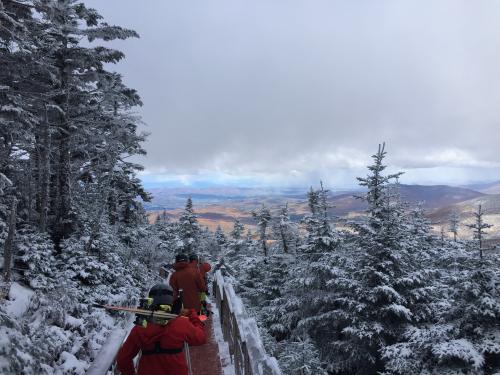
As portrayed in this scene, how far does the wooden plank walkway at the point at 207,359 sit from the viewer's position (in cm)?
804

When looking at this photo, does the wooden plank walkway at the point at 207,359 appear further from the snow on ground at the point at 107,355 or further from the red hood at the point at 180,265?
the snow on ground at the point at 107,355

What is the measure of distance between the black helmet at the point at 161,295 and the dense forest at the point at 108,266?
4.75 ft

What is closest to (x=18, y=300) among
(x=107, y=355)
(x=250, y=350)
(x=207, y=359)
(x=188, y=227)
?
(x=207, y=359)

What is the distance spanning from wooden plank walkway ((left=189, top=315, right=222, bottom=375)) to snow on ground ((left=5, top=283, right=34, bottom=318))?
410 centimetres

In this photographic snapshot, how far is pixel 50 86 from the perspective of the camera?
15391 millimetres

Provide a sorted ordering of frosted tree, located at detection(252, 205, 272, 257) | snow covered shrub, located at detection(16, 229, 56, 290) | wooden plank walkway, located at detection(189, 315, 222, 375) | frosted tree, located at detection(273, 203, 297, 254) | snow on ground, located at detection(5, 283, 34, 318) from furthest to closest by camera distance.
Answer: frosted tree, located at detection(252, 205, 272, 257) < frosted tree, located at detection(273, 203, 297, 254) < snow covered shrub, located at detection(16, 229, 56, 290) < snow on ground, located at detection(5, 283, 34, 318) < wooden plank walkway, located at detection(189, 315, 222, 375)

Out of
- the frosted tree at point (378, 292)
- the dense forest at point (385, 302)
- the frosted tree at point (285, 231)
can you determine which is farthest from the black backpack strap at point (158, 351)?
the frosted tree at point (285, 231)

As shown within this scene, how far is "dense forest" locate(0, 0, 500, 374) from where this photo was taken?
408 inches

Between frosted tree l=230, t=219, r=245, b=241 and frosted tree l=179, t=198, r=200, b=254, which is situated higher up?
frosted tree l=179, t=198, r=200, b=254

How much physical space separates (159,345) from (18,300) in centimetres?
753

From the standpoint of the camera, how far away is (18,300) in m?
9.68

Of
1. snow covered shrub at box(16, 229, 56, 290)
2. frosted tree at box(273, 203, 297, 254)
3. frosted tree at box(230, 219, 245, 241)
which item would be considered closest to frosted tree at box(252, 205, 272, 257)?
frosted tree at box(273, 203, 297, 254)

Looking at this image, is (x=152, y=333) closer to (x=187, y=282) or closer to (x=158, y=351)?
(x=158, y=351)

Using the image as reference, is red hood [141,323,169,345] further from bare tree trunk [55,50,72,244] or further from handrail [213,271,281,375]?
bare tree trunk [55,50,72,244]
